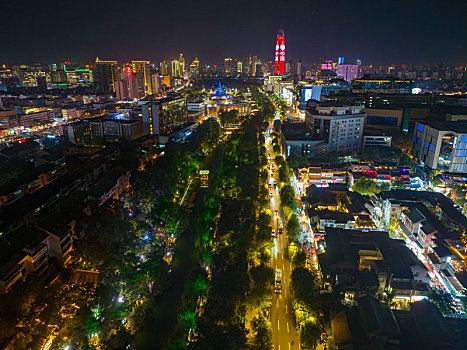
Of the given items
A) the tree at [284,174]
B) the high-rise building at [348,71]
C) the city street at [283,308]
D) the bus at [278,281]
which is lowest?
the city street at [283,308]

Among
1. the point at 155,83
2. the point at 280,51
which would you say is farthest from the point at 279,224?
the point at 280,51

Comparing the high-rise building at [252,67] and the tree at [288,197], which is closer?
the tree at [288,197]

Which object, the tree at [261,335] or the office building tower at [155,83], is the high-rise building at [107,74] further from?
the tree at [261,335]

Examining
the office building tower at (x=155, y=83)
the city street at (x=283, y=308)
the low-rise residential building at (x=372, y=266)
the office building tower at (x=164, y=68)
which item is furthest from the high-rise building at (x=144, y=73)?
the low-rise residential building at (x=372, y=266)

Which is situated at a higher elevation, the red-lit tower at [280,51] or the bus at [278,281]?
the red-lit tower at [280,51]

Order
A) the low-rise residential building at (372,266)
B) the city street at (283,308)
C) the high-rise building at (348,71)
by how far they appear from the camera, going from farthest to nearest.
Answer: the high-rise building at (348,71)
the low-rise residential building at (372,266)
the city street at (283,308)

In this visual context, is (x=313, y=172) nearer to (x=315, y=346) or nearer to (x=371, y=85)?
(x=315, y=346)

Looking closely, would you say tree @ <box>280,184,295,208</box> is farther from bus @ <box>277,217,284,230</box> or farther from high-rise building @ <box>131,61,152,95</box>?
high-rise building @ <box>131,61,152,95</box>
